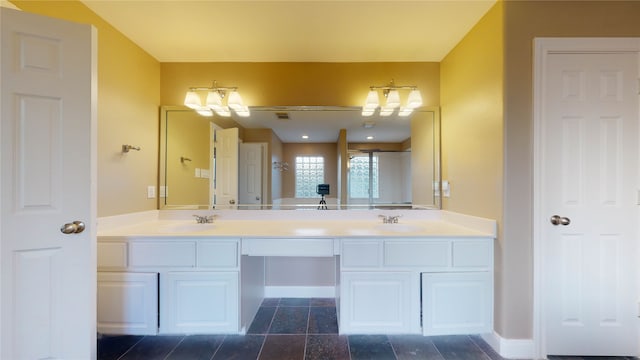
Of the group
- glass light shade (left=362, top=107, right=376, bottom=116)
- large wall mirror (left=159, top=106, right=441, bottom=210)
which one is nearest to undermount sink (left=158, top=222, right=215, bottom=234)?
large wall mirror (left=159, top=106, right=441, bottom=210)

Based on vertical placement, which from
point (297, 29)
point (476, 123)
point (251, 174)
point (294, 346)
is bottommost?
point (294, 346)

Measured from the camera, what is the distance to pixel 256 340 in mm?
1835

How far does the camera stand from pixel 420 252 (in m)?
1.74

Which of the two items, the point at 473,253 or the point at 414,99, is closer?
the point at 473,253

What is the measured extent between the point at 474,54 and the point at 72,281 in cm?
287

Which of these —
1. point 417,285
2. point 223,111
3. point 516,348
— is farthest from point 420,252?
point 223,111

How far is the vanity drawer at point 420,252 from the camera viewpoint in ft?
5.72

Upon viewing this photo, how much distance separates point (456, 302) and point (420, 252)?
1.38ft

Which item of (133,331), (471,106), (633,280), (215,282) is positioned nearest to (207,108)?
(215,282)

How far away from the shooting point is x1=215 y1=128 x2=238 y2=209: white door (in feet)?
7.95

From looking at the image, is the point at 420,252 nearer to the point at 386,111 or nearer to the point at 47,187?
the point at 386,111

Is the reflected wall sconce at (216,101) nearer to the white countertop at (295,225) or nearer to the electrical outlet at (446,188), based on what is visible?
the white countertop at (295,225)

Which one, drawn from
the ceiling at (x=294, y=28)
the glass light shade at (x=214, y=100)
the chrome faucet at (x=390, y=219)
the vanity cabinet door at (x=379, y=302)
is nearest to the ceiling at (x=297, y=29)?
the ceiling at (x=294, y=28)

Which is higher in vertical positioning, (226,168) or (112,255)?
(226,168)
